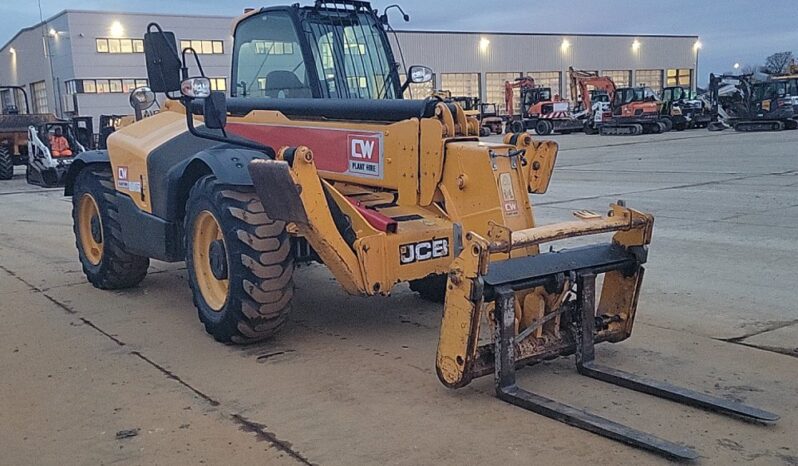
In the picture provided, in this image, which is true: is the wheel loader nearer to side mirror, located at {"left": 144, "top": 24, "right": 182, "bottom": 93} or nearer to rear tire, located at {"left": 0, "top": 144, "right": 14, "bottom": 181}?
rear tire, located at {"left": 0, "top": 144, "right": 14, "bottom": 181}

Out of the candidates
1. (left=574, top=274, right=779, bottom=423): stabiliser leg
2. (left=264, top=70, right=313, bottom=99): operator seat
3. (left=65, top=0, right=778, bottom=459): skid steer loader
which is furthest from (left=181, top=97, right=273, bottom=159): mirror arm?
(left=574, top=274, right=779, bottom=423): stabiliser leg

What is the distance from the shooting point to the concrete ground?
3.82 meters

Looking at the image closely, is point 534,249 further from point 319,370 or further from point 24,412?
point 24,412

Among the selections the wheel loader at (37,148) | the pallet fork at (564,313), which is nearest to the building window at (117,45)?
the wheel loader at (37,148)

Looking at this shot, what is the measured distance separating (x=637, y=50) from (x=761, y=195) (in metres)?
55.8

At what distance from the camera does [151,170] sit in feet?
20.9

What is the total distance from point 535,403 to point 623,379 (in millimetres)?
653

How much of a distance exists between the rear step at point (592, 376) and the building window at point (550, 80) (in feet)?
190

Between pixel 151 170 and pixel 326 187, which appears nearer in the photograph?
pixel 326 187

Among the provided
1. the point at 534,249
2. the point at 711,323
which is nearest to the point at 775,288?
the point at 711,323

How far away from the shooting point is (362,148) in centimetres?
537

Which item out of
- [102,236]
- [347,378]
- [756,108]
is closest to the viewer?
[347,378]

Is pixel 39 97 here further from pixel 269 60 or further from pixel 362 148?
pixel 362 148

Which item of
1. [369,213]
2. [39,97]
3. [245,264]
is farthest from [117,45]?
[369,213]
